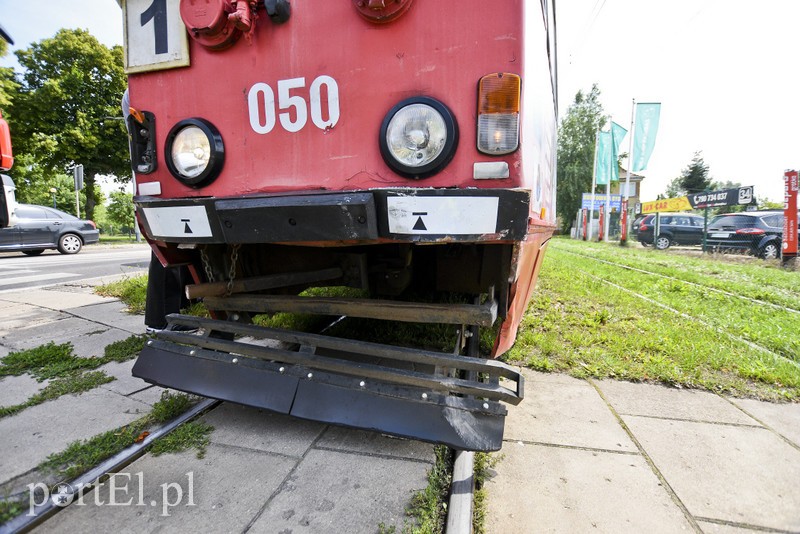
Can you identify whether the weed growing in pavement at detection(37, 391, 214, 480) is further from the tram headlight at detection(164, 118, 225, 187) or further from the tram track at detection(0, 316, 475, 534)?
the tram headlight at detection(164, 118, 225, 187)

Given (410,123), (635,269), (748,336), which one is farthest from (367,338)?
(635,269)

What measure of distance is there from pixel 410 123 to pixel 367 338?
2.37 m

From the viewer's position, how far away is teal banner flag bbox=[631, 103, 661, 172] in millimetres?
19359

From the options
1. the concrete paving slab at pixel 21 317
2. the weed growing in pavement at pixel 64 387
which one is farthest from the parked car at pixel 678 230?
the concrete paving slab at pixel 21 317

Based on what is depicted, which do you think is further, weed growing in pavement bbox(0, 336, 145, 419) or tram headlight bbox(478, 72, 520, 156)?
weed growing in pavement bbox(0, 336, 145, 419)

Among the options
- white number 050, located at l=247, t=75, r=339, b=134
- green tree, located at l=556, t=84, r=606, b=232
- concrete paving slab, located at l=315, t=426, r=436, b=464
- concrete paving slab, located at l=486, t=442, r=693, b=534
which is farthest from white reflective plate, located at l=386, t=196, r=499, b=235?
green tree, located at l=556, t=84, r=606, b=232

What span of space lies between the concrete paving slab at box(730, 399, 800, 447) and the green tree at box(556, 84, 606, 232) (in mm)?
36931

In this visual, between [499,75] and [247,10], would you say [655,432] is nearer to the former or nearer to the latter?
[499,75]

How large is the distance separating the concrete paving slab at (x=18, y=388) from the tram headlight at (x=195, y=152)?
170cm

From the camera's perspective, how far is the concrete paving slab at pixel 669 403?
94.7 inches

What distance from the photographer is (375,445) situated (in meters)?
1.94

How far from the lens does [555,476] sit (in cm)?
179

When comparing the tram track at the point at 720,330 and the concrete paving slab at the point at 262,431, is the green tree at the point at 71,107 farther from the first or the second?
the tram track at the point at 720,330

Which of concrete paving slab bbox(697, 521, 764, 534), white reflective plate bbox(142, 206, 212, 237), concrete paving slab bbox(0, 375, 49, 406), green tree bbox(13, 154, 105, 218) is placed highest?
green tree bbox(13, 154, 105, 218)
